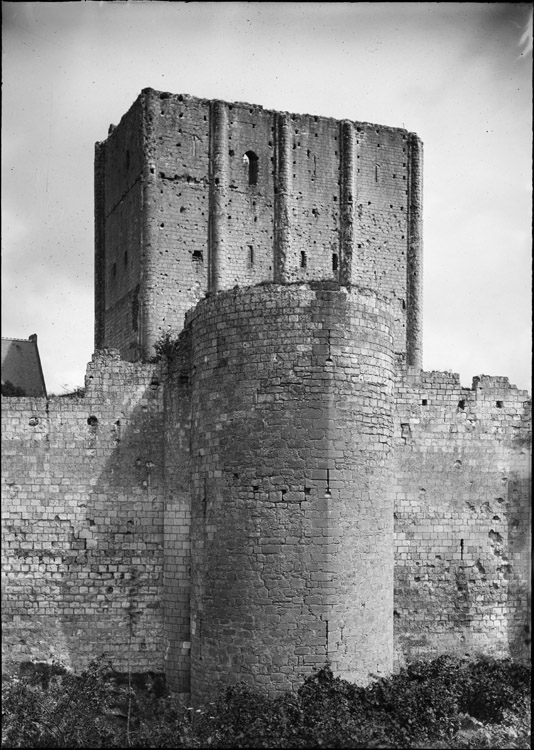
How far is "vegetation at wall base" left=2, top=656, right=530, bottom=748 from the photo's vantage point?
472 inches

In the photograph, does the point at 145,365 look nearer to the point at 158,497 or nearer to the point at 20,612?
the point at 158,497

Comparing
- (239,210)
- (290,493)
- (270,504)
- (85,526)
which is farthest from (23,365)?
(239,210)

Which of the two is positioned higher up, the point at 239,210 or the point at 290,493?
the point at 239,210

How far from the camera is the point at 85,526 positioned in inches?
→ 573

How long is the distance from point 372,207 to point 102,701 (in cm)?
1737

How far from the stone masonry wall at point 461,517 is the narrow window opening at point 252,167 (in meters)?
11.1

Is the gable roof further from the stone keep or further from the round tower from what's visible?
the round tower

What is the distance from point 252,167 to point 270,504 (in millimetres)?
14307

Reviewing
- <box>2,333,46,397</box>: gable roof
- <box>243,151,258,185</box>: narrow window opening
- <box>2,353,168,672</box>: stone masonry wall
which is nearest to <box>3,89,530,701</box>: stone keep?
<box>2,353,168,672</box>: stone masonry wall

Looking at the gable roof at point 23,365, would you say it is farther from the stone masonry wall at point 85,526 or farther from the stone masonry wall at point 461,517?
the stone masonry wall at point 461,517

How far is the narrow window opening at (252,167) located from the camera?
24.7 metres

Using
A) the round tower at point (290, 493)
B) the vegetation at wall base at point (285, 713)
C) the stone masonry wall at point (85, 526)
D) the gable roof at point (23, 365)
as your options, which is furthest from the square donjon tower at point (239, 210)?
the vegetation at wall base at point (285, 713)

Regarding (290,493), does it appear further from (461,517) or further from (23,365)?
(23,365)

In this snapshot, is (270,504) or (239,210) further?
(239,210)
